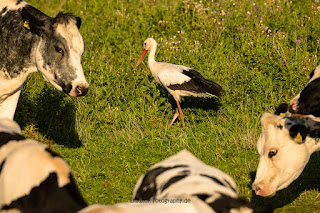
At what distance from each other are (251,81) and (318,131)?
3966mm

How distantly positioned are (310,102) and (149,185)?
238cm

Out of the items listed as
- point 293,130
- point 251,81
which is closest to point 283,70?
point 251,81

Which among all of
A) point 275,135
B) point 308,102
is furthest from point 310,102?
point 275,135

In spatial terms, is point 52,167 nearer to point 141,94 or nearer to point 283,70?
point 141,94

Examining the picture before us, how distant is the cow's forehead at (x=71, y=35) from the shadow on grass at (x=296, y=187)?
10.1 feet

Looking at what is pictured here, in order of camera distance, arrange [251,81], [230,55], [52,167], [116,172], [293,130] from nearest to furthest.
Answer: [52,167] → [293,130] → [116,172] → [251,81] → [230,55]

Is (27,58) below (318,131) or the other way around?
the other way around

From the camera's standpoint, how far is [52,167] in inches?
205

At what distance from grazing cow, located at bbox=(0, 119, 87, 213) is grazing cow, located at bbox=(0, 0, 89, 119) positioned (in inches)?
86.8

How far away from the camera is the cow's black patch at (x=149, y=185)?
531cm

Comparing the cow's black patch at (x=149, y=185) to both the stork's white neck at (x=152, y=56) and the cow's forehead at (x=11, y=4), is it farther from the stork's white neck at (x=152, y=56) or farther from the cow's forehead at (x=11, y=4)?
the stork's white neck at (x=152, y=56)

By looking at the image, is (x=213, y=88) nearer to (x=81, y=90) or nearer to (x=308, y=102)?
(x=81, y=90)

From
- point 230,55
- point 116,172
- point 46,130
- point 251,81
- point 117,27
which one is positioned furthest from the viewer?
point 117,27

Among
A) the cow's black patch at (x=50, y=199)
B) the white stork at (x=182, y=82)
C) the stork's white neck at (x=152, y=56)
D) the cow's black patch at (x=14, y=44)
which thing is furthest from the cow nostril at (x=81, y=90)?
the stork's white neck at (x=152, y=56)
